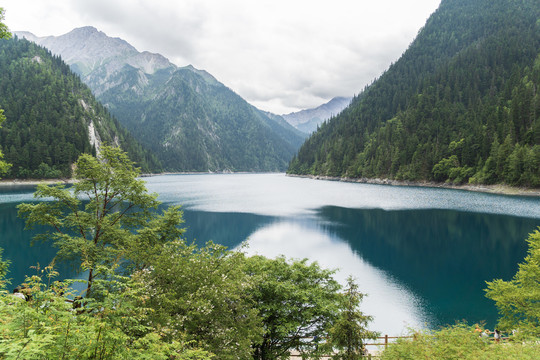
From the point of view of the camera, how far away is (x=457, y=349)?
36.3 ft

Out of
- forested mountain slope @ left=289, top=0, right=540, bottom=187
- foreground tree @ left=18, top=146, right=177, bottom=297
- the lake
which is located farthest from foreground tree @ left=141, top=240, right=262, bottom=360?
forested mountain slope @ left=289, top=0, right=540, bottom=187

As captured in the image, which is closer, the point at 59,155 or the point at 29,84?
the point at 59,155

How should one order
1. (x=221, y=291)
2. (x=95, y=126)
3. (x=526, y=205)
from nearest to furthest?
(x=221, y=291)
(x=526, y=205)
(x=95, y=126)

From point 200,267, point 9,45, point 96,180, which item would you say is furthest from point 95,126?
point 200,267

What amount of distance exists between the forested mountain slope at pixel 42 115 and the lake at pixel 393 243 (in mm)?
67269

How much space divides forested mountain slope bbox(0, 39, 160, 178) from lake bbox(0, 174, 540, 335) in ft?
221

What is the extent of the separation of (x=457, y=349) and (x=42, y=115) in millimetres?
192531

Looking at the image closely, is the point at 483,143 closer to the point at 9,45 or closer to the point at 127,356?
the point at 127,356

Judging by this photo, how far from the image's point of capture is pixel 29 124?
143 m

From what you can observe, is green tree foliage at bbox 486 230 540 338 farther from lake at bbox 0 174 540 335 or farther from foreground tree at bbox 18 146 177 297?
foreground tree at bbox 18 146 177 297

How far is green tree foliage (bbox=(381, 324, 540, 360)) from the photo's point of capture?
1063cm

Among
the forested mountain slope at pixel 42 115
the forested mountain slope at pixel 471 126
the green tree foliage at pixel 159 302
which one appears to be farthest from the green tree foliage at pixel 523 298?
the forested mountain slope at pixel 42 115

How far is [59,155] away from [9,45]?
387ft

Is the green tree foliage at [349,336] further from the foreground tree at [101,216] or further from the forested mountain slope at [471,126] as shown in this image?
the forested mountain slope at [471,126]
